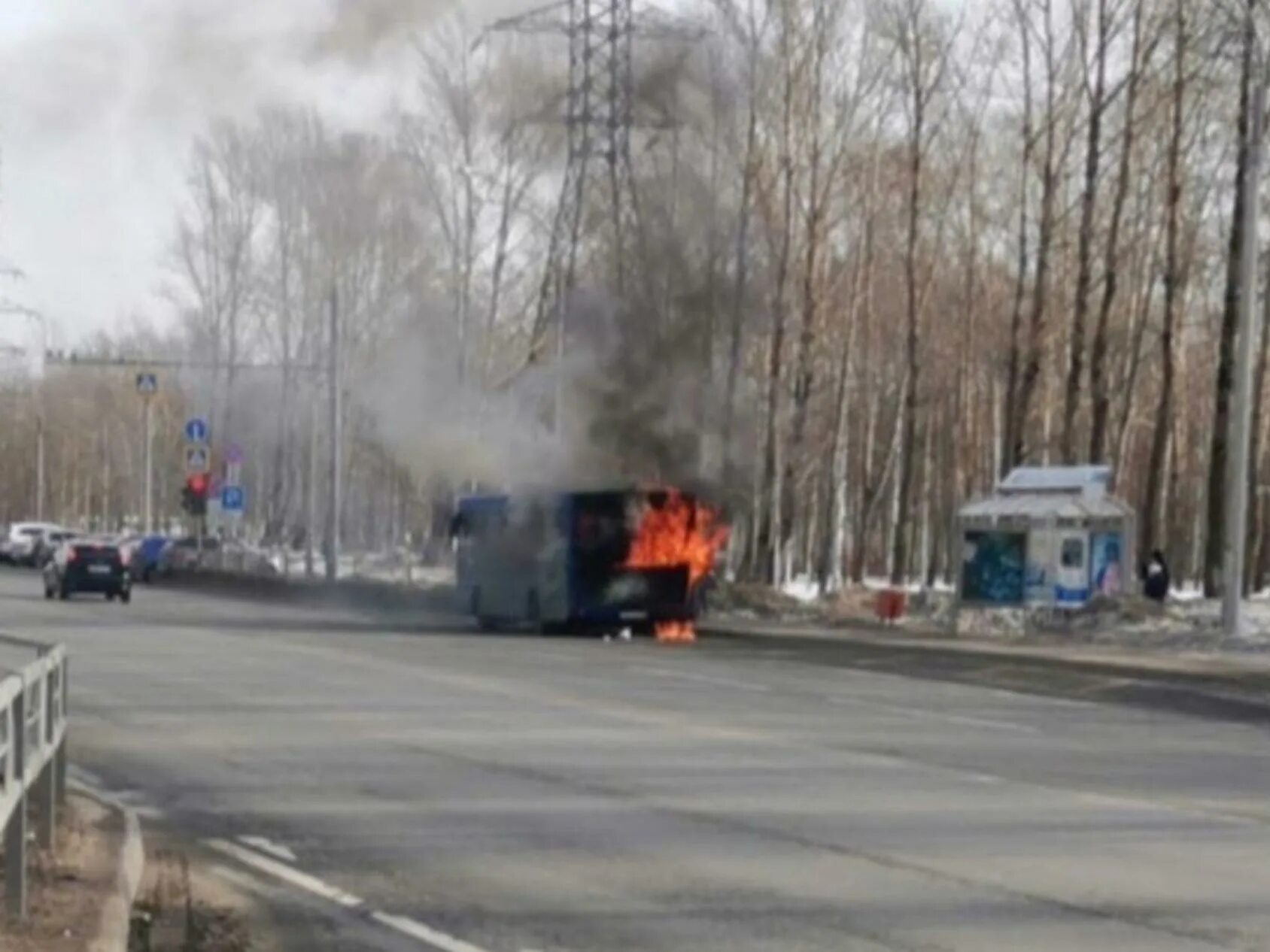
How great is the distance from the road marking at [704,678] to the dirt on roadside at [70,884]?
54.3 ft

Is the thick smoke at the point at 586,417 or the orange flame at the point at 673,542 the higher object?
the thick smoke at the point at 586,417

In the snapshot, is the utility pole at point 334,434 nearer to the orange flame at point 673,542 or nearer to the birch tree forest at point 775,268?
the birch tree forest at point 775,268

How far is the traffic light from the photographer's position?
76.9m

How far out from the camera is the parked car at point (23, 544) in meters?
104

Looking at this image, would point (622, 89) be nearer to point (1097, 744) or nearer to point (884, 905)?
point (1097, 744)

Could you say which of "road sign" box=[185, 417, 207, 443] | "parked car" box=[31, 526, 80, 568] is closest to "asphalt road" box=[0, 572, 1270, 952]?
"road sign" box=[185, 417, 207, 443]

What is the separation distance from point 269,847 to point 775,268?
46.4m

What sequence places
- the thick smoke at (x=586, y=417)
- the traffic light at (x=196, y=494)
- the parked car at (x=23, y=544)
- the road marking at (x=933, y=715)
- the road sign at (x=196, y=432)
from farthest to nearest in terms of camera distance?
the parked car at (x=23, y=544) < the road sign at (x=196, y=432) < the traffic light at (x=196, y=494) < the thick smoke at (x=586, y=417) < the road marking at (x=933, y=715)

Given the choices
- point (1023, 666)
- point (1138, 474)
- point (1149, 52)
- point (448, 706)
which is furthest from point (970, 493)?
point (448, 706)

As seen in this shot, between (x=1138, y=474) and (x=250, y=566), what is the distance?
127ft

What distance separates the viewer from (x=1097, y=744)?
24.7 m

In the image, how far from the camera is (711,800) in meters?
18.8

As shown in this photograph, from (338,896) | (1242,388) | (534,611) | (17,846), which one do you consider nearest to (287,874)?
(338,896)

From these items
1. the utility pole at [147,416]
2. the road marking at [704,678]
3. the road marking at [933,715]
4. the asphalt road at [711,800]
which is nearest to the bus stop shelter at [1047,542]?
the road marking at [704,678]
